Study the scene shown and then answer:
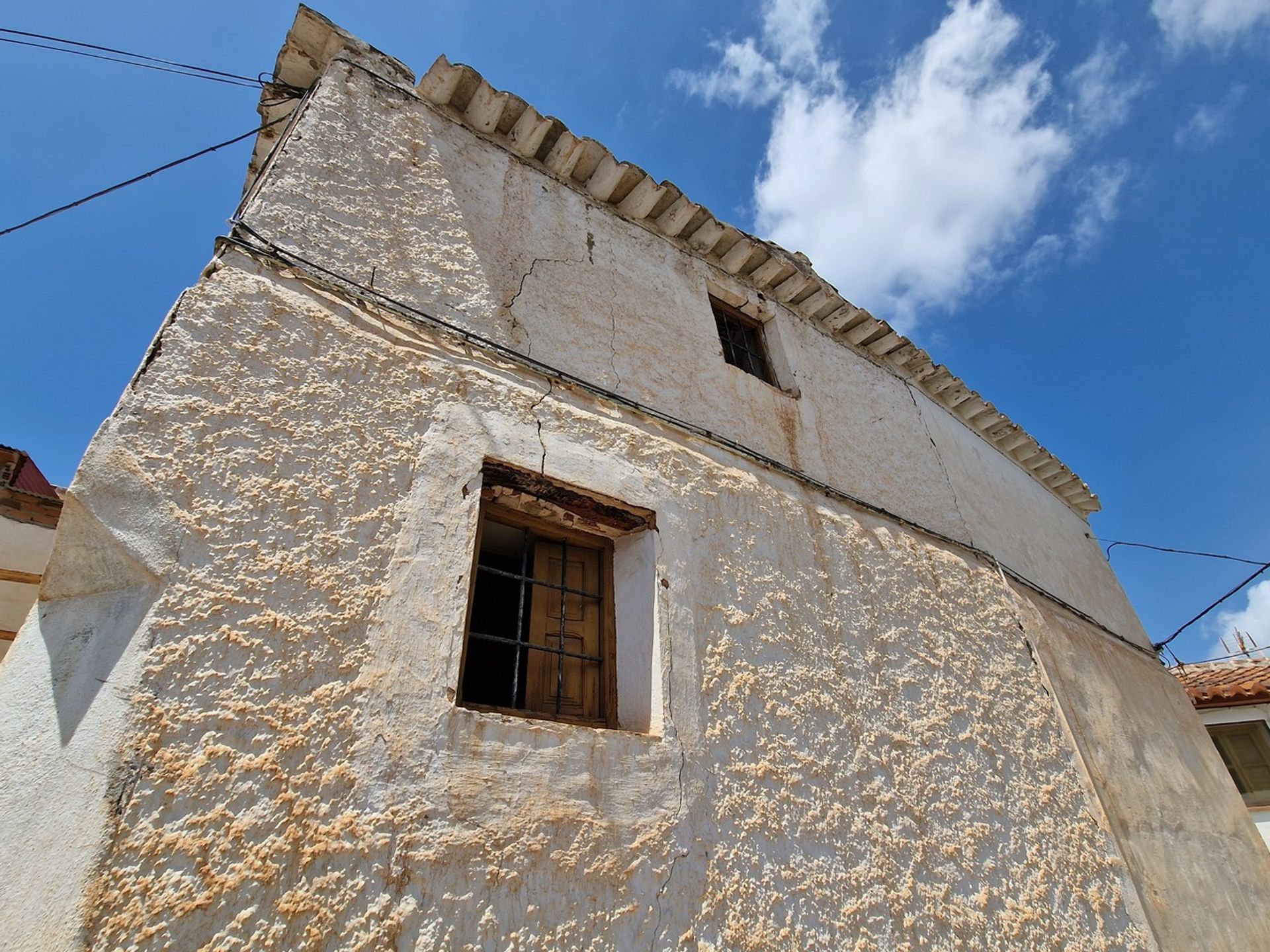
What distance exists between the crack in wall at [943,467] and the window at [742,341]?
1.64m

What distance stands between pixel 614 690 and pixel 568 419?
1.12m

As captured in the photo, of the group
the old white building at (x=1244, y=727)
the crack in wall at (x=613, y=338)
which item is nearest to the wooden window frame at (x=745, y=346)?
the crack in wall at (x=613, y=338)

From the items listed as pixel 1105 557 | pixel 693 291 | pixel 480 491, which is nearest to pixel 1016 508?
pixel 1105 557

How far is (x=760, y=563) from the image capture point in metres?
2.98

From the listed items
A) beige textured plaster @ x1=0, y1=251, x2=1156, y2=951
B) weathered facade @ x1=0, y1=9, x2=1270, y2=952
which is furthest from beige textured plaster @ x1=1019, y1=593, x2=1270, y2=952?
beige textured plaster @ x1=0, y1=251, x2=1156, y2=951

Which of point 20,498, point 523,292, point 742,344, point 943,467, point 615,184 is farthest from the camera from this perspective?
point 943,467

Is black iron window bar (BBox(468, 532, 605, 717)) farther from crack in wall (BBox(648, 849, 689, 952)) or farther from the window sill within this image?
crack in wall (BBox(648, 849, 689, 952))

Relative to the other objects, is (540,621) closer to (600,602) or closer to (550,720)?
(600,602)

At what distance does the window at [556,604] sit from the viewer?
241 centimetres

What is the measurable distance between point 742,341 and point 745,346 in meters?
0.04

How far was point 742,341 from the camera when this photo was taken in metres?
4.56

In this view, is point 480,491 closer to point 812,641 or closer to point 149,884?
point 149,884

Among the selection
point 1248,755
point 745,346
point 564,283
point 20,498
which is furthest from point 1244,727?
point 20,498

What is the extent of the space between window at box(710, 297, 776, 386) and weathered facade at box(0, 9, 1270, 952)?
0.23ft
